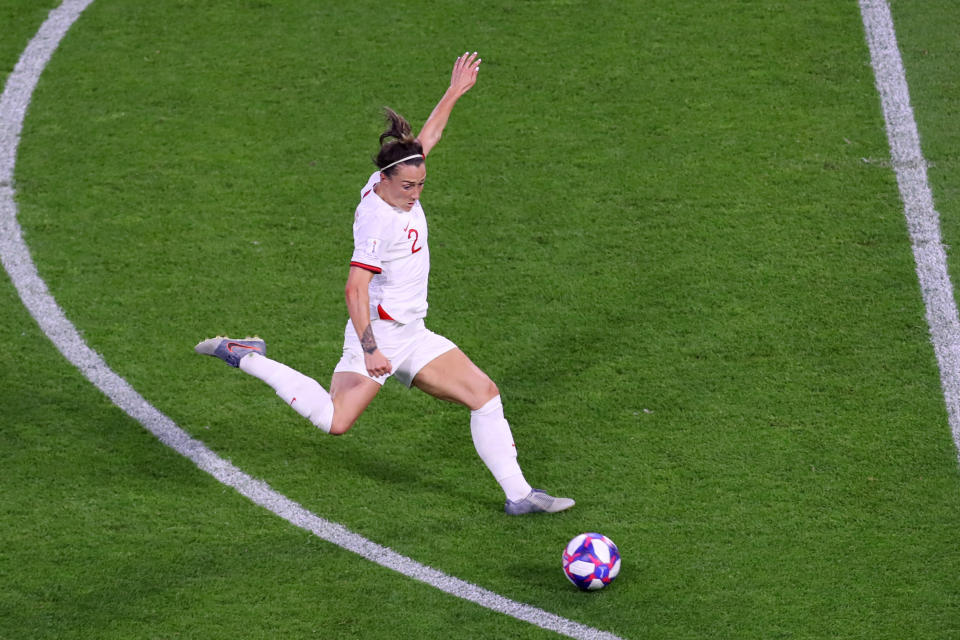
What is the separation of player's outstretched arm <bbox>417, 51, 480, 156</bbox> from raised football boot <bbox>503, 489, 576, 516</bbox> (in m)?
1.87

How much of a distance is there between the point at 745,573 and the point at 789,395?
5.09ft

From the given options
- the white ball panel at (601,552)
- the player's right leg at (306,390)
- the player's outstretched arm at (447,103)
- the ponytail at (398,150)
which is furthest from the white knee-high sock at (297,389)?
the white ball panel at (601,552)

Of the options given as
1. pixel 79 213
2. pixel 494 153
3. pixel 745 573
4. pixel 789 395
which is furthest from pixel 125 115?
pixel 745 573

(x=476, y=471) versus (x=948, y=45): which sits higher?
(x=948, y=45)

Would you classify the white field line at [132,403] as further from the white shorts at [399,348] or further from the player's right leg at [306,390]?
the white shorts at [399,348]

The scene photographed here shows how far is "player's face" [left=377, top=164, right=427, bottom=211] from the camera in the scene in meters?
5.74

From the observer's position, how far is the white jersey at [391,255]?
226 inches

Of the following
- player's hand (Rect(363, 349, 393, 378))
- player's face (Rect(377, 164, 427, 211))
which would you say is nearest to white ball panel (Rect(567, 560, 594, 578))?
player's hand (Rect(363, 349, 393, 378))

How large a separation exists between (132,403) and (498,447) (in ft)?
7.93

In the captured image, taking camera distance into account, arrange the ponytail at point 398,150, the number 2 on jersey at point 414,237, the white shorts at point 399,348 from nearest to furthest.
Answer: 1. the ponytail at point 398,150
2. the number 2 on jersey at point 414,237
3. the white shorts at point 399,348

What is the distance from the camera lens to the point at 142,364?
295 inches

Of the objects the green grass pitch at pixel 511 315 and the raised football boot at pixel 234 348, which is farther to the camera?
the raised football boot at pixel 234 348

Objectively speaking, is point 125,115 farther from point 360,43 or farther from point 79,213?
point 360,43

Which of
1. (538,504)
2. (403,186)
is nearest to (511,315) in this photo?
(538,504)
